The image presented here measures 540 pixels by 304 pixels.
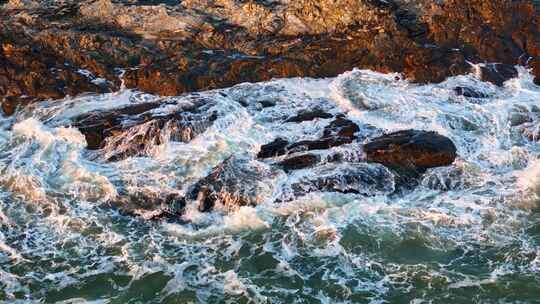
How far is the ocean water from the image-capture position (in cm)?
1037

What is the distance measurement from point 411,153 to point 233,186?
3658 mm

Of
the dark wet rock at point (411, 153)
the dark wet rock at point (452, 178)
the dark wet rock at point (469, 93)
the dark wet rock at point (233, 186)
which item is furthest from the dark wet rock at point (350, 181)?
the dark wet rock at point (469, 93)

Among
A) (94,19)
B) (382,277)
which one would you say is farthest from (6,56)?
(382,277)

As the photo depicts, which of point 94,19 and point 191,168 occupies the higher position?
point 94,19

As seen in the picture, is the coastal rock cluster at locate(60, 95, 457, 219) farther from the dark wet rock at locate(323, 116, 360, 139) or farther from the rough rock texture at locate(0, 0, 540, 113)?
the rough rock texture at locate(0, 0, 540, 113)

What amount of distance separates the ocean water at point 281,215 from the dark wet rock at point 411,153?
0.76 feet

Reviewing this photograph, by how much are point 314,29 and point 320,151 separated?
5106 mm

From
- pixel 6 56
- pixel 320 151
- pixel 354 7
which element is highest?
pixel 354 7

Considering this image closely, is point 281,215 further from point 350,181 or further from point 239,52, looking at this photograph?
point 239,52

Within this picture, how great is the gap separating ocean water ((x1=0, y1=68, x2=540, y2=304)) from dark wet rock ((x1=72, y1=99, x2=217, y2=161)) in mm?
161

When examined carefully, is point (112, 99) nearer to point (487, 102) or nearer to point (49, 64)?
point (49, 64)

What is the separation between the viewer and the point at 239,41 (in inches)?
671

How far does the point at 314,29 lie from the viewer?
1706cm

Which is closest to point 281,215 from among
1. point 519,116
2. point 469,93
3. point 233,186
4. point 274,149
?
point 233,186
